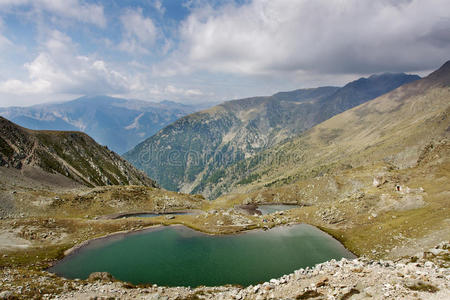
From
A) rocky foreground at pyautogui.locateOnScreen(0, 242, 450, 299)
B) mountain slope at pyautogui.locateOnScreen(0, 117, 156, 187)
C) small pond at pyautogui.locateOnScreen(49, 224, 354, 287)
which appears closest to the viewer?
rocky foreground at pyautogui.locateOnScreen(0, 242, 450, 299)

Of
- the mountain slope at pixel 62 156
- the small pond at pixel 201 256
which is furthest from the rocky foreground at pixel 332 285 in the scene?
the mountain slope at pixel 62 156

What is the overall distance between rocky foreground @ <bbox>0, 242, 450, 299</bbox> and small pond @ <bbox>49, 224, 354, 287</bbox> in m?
9.24

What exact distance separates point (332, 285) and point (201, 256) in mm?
41335

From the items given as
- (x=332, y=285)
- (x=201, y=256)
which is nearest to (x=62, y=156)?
(x=201, y=256)

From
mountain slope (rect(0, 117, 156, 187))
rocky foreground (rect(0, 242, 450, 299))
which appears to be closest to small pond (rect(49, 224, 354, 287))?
rocky foreground (rect(0, 242, 450, 299))

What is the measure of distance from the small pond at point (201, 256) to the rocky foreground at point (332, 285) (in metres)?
9.24

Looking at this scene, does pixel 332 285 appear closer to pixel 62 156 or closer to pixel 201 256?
pixel 201 256

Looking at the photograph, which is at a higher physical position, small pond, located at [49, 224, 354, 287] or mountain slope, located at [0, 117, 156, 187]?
mountain slope, located at [0, 117, 156, 187]

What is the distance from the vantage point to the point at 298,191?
158 metres

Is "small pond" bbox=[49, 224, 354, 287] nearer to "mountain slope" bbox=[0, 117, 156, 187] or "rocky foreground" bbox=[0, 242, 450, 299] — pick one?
"rocky foreground" bbox=[0, 242, 450, 299]

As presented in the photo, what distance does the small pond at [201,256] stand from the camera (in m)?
52.1

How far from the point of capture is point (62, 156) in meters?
155

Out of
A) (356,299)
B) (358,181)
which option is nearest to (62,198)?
(356,299)

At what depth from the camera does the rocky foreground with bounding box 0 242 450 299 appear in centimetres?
2497
